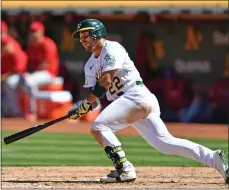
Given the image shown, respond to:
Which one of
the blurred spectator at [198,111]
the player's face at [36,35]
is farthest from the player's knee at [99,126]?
the blurred spectator at [198,111]

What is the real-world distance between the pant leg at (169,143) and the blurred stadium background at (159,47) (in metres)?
7.68

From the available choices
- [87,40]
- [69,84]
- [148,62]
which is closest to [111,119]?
[87,40]

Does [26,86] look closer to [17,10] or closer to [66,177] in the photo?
[17,10]

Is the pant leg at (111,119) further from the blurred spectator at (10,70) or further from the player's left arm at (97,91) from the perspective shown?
the blurred spectator at (10,70)

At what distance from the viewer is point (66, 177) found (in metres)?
8.91

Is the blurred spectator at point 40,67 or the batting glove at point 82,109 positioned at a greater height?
the batting glove at point 82,109

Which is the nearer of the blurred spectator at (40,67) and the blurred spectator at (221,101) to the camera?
the blurred spectator at (40,67)

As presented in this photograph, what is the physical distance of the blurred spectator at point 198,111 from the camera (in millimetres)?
17469

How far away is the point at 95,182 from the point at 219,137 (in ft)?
19.1

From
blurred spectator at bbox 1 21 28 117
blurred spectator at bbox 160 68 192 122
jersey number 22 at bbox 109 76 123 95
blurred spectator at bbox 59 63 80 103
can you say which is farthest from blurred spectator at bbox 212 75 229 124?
jersey number 22 at bbox 109 76 123 95

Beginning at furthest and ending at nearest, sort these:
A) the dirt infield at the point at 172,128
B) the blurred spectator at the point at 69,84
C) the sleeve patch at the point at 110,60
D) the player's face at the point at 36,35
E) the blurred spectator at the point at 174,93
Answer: the blurred spectator at the point at 69,84 < the blurred spectator at the point at 174,93 < the player's face at the point at 36,35 < the dirt infield at the point at 172,128 < the sleeve patch at the point at 110,60

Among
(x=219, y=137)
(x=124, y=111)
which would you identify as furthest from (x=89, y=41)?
(x=219, y=137)

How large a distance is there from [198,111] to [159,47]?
2026 mm

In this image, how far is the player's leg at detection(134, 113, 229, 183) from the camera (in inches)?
316
